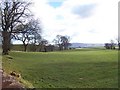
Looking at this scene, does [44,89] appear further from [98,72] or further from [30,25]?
[30,25]

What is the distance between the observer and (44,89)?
795 inches

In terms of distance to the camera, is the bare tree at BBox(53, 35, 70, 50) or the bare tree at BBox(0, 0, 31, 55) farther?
the bare tree at BBox(53, 35, 70, 50)

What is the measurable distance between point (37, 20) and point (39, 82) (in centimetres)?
3299

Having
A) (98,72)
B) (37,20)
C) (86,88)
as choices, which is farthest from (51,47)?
(86,88)

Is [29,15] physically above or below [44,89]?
above

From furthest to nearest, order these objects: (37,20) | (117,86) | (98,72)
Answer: (37,20) → (98,72) → (117,86)

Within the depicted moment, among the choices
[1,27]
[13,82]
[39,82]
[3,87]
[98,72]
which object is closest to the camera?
[3,87]

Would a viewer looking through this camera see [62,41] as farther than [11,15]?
Yes

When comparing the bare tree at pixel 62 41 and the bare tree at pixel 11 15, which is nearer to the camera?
the bare tree at pixel 11 15

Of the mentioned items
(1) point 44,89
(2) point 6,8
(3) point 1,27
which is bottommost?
(1) point 44,89

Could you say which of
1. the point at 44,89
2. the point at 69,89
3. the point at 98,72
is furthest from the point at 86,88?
the point at 98,72

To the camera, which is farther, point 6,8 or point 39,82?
point 6,8

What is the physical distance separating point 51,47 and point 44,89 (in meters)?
93.7

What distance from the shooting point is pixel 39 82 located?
74.8ft
